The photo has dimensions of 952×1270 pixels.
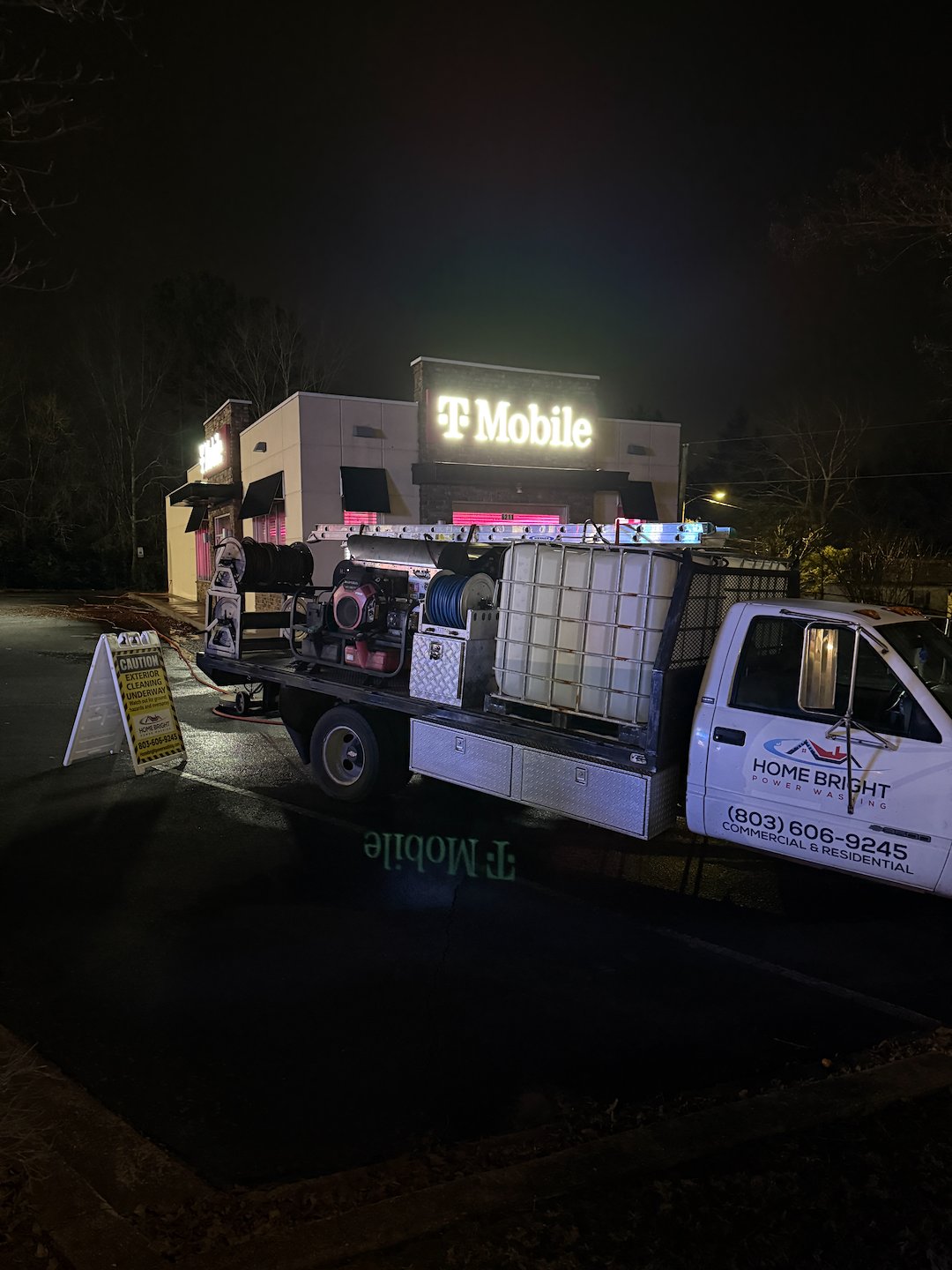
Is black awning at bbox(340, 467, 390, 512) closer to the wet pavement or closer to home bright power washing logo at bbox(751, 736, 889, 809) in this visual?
the wet pavement

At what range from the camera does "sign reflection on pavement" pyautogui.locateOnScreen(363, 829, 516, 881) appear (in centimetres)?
621

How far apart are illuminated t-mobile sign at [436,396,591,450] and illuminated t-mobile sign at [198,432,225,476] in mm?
12059

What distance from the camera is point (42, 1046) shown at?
3855 mm

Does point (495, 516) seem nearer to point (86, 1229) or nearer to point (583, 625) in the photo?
point (583, 625)

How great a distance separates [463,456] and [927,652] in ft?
57.9

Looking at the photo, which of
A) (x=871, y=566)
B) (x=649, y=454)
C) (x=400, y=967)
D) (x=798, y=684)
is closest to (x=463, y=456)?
(x=649, y=454)

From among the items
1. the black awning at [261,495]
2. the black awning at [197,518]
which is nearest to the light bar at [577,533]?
the black awning at [261,495]

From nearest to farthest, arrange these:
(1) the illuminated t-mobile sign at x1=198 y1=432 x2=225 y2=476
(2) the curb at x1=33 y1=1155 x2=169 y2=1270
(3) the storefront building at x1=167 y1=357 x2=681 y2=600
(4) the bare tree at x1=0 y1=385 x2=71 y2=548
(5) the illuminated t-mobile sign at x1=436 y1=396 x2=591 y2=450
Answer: (2) the curb at x1=33 y1=1155 x2=169 y2=1270 → (3) the storefront building at x1=167 y1=357 x2=681 y2=600 → (5) the illuminated t-mobile sign at x1=436 y1=396 x2=591 y2=450 → (1) the illuminated t-mobile sign at x1=198 y1=432 x2=225 y2=476 → (4) the bare tree at x1=0 y1=385 x2=71 y2=548

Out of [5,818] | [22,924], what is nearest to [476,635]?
[22,924]

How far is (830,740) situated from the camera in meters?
4.95

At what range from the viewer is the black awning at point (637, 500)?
75.6 feet

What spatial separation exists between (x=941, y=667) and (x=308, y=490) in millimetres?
17483

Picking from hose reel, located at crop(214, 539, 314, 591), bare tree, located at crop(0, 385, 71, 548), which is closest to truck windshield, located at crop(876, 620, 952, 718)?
hose reel, located at crop(214, 539, 314, 591)

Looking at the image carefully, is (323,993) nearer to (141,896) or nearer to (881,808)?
(141,896)
